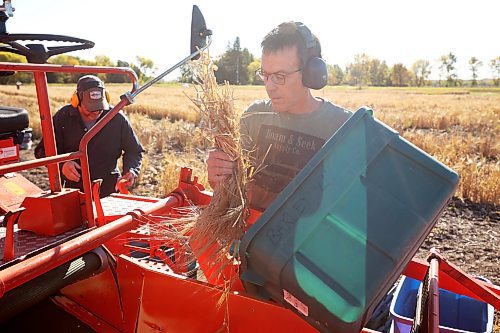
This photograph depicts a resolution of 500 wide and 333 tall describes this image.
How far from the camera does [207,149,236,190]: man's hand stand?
7.45 feet

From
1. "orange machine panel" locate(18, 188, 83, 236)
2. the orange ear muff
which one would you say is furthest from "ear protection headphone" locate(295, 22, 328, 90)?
the orange ear muff

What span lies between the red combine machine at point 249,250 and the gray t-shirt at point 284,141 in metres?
0.44

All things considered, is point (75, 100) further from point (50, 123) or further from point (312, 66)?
point (312, 66)

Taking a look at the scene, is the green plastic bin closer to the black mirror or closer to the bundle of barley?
the bundle of barley

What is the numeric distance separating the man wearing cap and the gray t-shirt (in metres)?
1.70

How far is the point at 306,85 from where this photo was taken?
113 inches

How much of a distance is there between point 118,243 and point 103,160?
7.14ft

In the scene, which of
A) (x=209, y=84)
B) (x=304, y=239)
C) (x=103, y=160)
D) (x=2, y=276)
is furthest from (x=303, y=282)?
(x=103, y=160)

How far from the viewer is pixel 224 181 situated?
2293 millimetres

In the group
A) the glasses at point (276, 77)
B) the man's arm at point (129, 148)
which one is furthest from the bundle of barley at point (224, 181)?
the man's arm at point (129, 148)

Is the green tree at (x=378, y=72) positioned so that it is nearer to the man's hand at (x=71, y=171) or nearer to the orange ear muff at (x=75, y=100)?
the orange ear muff at (x=75, y=100)

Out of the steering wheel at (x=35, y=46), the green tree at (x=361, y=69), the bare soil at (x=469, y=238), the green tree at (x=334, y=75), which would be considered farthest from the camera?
the green tree at (x=361, y=69)

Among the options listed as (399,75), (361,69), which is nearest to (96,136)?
(361,69)

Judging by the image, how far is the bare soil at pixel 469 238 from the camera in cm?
528
